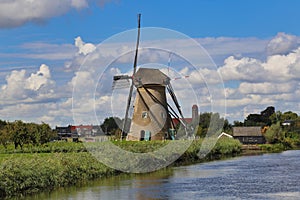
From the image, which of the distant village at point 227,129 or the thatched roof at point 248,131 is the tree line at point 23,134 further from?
the thatched roof at point 248,131

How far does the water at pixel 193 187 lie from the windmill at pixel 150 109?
13.9m

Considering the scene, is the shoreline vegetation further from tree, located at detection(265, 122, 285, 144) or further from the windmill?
tree, located at detection(265, 122, 285, 144)

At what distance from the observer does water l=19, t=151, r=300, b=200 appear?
67.5 feet

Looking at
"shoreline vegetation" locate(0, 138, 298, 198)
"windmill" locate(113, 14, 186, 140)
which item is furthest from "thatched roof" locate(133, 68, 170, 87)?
"shoreline vegetation" locate(0, 138, 298, 198)

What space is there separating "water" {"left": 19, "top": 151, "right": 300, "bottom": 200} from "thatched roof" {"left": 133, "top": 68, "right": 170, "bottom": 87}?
50.6 feet

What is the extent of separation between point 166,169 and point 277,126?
4432cm

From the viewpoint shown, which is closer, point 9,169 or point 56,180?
point 9,169

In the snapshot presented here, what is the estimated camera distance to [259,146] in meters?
67.8

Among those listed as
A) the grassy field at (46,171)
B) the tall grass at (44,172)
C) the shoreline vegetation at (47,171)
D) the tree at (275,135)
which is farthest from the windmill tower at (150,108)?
the tree at (275,135)

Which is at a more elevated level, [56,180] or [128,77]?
[128,77]

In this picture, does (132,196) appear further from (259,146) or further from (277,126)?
(277,126)

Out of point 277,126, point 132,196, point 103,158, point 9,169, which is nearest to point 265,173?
point 103,158

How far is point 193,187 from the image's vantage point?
2319 cm

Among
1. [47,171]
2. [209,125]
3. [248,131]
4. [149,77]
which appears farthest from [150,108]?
[248,131]
